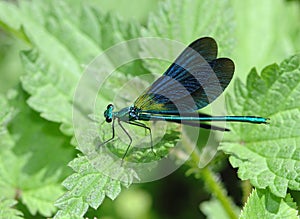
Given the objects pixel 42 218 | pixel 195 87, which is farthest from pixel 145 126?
pixel 42 218

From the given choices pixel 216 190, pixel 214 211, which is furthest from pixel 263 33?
pixel 216 190

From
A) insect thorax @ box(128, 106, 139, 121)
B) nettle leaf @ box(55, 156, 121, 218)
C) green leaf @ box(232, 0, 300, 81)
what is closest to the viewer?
nettle leaf @ box(55, 156, 121, 218)

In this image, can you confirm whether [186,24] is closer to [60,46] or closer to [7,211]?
[60,46]

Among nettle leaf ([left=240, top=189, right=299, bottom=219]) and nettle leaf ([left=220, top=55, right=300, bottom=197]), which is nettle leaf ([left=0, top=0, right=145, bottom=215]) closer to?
nettle leaf ([left=220, top=55, right=300, bottom=197])

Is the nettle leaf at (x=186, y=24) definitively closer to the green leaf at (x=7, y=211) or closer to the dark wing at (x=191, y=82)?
the dark wing at (x=191, y=82)

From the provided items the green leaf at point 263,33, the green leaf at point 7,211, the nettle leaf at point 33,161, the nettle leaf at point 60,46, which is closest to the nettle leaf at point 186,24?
the nettle leaf at point 60,46

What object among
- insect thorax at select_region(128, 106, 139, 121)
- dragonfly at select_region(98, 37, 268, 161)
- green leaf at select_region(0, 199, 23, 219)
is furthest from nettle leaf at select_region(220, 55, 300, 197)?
green leaf at select_region(0, 199, 23, 219)

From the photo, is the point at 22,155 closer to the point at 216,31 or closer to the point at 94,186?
the point at 94,186

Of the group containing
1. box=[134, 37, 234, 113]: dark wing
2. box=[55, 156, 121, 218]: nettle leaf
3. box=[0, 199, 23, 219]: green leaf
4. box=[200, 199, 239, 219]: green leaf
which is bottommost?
box=[200, 199, 239, 219]: green leaf
